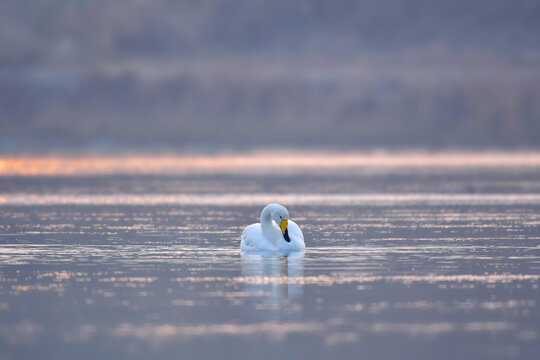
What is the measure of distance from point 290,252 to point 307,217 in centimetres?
786

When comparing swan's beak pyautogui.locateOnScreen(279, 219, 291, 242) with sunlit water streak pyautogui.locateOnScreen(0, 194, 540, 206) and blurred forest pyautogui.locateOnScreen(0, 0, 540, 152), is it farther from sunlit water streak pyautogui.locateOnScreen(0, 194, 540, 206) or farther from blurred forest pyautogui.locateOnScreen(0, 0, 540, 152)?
blurred forest pyautogui.locateOnScreen(0, 0, 540, 152)

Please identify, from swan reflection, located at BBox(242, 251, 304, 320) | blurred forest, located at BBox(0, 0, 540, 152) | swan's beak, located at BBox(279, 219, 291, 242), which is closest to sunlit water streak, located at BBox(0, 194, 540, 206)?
swan's beak, located at BBox(279, 219, 291, 242)

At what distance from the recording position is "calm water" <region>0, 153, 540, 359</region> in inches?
548

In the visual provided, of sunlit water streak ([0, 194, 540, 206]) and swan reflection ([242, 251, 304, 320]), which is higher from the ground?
sunlit water streak ([0, 194, 540, 206])

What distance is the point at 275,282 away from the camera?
17781 millimetres

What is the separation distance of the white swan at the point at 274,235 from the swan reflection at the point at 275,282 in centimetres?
15

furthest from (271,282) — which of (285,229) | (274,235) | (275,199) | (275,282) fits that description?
(275,199)

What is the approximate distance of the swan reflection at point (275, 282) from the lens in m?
15.7

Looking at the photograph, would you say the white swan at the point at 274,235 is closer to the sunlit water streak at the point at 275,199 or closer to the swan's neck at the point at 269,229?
the swan's neck at the point at 269,229

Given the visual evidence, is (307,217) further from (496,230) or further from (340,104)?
(340,104)

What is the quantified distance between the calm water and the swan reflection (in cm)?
3

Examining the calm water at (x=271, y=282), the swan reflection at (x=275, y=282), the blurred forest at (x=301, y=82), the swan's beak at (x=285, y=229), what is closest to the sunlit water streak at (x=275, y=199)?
the calm water at (x=271, y=282)

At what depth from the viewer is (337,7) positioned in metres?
145

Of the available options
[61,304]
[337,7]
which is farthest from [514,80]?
[61,304]
